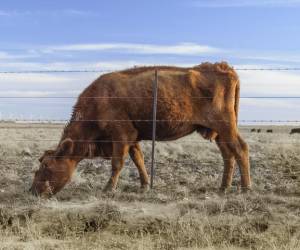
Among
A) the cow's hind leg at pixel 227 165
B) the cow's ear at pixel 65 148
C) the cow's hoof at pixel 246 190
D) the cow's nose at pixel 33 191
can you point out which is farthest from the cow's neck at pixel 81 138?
the cow's hoof at pixel 246 190

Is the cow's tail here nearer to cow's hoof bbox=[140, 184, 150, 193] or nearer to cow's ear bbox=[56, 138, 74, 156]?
cow's hoof bbox=[140, 184, 150, 193]

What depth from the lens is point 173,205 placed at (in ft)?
31.6

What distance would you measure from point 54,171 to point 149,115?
1993mm

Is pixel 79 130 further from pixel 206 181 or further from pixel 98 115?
pixel 206 181

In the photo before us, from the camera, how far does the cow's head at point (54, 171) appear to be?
10945mm

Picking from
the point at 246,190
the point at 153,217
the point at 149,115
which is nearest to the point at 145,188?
the point at 149,115

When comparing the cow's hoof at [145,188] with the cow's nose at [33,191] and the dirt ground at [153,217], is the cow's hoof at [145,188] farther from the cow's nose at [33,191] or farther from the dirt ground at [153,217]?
the cow's nose at [33,191]

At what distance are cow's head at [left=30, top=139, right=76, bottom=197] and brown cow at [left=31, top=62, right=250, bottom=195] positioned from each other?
0.06 feet

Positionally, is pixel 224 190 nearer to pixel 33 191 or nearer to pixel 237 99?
Result: pixel 237 99

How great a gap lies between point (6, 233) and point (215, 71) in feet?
16.9

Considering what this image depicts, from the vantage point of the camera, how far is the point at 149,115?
11.7 m

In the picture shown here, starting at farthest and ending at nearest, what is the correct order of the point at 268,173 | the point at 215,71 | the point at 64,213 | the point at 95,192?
the point at 268,173 < the point at 215,71 < the point at 95,192 < the point at 64,213

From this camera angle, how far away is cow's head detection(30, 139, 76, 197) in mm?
10945

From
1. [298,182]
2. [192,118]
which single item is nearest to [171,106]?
[192,118]
